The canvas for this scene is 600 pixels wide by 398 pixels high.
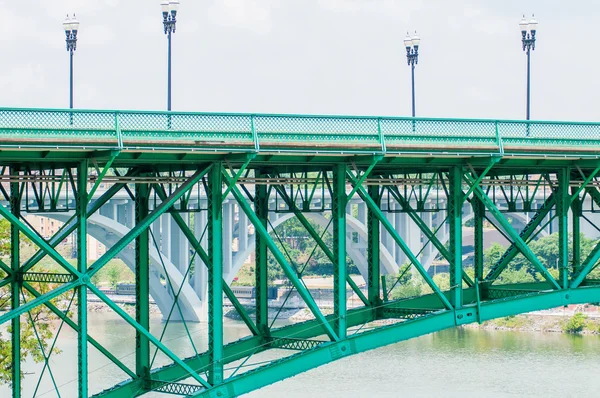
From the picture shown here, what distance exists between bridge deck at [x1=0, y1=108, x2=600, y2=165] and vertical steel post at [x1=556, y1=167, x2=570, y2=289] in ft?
3.03

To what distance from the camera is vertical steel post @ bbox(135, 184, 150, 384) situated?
87.7ft

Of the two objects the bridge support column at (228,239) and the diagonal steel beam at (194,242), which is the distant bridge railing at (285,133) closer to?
the diagonal steel beam at (194,242)

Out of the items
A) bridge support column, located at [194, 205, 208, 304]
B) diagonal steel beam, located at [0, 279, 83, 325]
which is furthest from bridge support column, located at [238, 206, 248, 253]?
diagonal steel beam, located at [0, 279, 83, 325]

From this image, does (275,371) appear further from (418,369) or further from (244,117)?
(418,369)

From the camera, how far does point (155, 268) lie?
79.9 meters

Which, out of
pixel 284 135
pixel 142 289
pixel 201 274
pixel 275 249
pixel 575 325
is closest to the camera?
pixel 275 249

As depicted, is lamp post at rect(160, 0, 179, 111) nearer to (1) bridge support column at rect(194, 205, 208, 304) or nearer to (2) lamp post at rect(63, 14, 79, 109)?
(2) lamp post at rect(63, 14, 79, 109)

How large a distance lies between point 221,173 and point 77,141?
3.47 metres

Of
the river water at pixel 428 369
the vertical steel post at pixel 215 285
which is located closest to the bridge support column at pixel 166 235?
the river water at pixel 428 369

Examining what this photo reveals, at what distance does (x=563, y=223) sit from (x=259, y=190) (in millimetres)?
7602

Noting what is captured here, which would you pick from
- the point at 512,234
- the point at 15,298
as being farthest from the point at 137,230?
the point at 512,234

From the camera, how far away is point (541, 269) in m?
29.1

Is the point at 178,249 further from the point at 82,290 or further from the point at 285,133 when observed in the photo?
the point at 82,290

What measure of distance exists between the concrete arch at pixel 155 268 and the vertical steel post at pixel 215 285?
39369 millimetres
